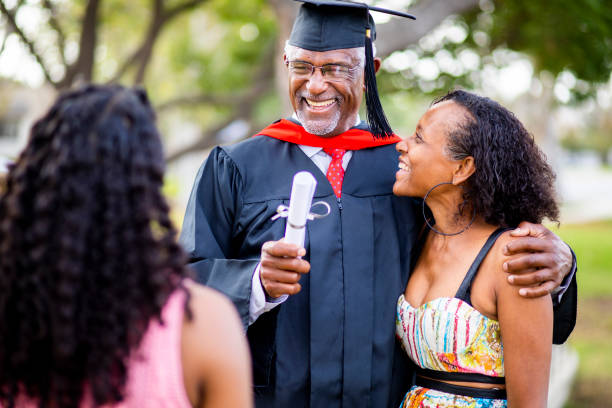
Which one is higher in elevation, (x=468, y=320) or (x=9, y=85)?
(x=9, y=85)

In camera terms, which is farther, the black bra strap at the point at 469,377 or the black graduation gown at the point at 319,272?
the black graduation gown at the point at 319,272

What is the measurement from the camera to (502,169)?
2.28 meters

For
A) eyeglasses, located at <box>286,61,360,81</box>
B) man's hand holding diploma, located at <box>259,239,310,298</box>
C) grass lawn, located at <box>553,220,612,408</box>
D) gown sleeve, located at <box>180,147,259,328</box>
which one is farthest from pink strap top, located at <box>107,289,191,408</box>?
grass lawn, located at <box>553,220,612,408</box>

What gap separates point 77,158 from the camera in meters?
1.21

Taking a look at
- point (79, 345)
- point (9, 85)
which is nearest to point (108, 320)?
point (79, 345)

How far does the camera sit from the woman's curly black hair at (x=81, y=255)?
121 centimetres

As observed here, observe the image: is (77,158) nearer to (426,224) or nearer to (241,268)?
(241,268)

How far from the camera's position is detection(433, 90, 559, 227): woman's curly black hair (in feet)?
7.49

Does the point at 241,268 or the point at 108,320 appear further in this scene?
the point at 241,268

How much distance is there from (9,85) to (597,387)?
1003 centimetres

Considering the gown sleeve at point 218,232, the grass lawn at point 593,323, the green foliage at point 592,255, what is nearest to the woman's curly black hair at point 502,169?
the gown sleeve at point 218,232

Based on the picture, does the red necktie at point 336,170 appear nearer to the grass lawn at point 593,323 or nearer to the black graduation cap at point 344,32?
the black graduation cap at point 344,32

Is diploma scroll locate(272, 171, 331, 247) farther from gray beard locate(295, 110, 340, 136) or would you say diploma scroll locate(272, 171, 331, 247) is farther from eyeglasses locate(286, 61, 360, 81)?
eyeglasses locate(286, 61, 360, 81)

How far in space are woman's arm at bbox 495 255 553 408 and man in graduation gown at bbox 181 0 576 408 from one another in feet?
0.46
